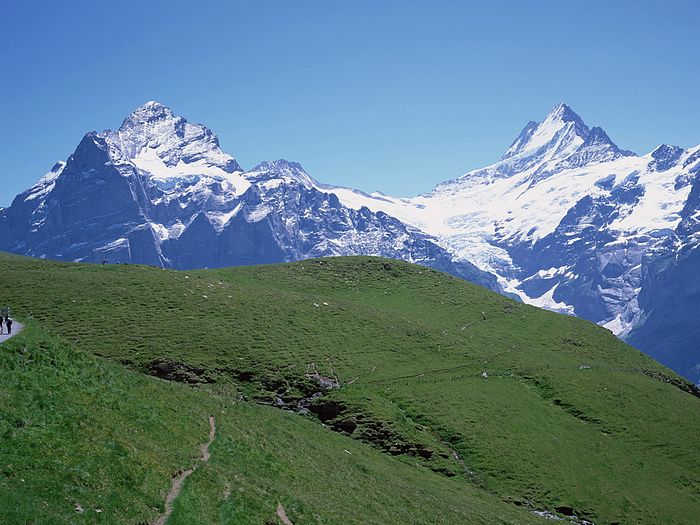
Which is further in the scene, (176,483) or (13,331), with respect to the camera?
(13,331)

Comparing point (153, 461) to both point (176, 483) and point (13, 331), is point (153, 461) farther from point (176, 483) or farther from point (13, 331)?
point (13, 331)

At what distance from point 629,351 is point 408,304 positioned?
106ft

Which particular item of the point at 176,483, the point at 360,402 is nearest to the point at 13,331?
the point at 176,483

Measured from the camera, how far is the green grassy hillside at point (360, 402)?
34.1 meters

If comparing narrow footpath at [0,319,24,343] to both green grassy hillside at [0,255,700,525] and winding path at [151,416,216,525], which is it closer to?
green grassy hillside at [0,255,700,525]

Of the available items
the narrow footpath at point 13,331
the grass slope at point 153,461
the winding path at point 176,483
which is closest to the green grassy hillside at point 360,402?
the grass slope at point 153,461

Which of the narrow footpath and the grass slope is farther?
the narrow footpath

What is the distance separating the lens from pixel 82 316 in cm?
7575

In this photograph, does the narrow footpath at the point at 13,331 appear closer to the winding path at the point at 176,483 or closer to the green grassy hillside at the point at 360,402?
the green grassy hillside at the point at 360,402

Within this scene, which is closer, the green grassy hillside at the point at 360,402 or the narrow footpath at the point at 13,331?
the green grassy hillside at the point at 360,402

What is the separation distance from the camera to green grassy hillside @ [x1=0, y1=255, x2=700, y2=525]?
34125 millimetres

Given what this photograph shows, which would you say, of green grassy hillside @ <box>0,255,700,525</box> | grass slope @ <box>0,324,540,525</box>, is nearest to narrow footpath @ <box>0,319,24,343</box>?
grass slope @ <box>0,324,540,525</box>

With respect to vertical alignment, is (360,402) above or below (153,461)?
above

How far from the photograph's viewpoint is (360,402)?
64.9m
